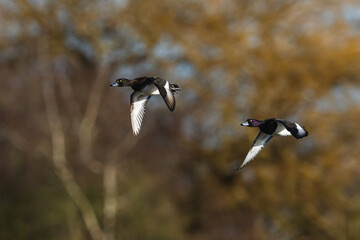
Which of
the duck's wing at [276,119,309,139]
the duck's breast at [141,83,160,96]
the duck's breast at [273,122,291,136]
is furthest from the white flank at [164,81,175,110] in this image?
the duck's breast at [273,122,291,136]

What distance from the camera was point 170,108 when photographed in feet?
13.8

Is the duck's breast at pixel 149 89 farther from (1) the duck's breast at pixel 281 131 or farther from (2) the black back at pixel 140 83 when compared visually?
(1) the duck's breast at pixel 281 131

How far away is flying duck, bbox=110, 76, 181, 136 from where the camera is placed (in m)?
4.29

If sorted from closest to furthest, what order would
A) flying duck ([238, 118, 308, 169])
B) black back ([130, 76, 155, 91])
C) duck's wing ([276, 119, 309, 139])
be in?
duck's wing ([276, 119, 309, 139]) → flying duck ([238, 118, 308, 169]) → black back ([130, 76, 155, 91])

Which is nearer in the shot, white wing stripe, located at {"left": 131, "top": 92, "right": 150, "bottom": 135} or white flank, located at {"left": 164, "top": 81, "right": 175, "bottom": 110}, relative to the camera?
white flank, located at {"left": 164, "top": 81, "right": 175, "bottom": 110}

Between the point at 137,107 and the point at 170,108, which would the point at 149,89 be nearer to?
the point at 137,107

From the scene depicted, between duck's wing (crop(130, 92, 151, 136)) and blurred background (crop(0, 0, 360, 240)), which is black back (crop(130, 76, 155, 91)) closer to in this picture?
duck's wing (crop(130, 92, 151, 136))

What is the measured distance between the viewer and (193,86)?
912 inches

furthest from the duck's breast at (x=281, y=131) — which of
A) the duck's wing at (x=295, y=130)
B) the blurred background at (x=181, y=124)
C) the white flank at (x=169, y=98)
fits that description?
the blurred background at (x=181, y=124)

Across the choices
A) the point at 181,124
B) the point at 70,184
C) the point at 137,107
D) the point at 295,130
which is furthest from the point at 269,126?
the point at 181,124

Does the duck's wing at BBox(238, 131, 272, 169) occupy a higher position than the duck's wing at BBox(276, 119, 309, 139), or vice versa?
the duck's wing at BBox(276, 119, 309, 139)

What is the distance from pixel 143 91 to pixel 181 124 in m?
20.5

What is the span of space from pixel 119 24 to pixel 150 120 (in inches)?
138

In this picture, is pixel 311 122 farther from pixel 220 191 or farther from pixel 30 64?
pixel 30 64
